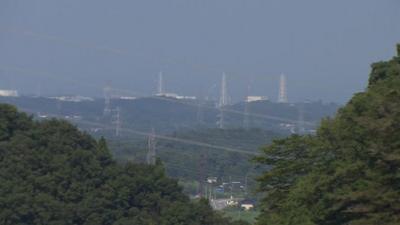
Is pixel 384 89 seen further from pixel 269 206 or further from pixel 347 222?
pixel 269 206

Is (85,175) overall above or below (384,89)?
below

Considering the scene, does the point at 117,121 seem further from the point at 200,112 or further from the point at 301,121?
the point at 200,112

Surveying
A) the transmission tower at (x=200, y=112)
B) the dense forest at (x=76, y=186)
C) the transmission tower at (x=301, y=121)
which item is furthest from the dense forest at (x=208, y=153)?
the transmission tower at (x=200, y=112)

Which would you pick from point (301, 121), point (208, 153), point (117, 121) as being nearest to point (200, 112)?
point (117, 121)

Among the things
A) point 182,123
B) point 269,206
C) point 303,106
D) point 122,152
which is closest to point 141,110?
point 182,123

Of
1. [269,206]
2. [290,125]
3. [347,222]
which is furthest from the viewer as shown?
[290,125]

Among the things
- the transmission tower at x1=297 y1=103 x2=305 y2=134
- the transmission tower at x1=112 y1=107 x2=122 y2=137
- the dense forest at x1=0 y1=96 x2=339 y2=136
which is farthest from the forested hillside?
the transmission tower at x1=112 y1=107 x2=122 y2=137

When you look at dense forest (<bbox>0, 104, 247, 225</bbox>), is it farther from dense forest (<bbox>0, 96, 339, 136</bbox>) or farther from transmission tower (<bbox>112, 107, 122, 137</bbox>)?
transmission tower (<bbox>112, 107, 122, 137</bbox>)
